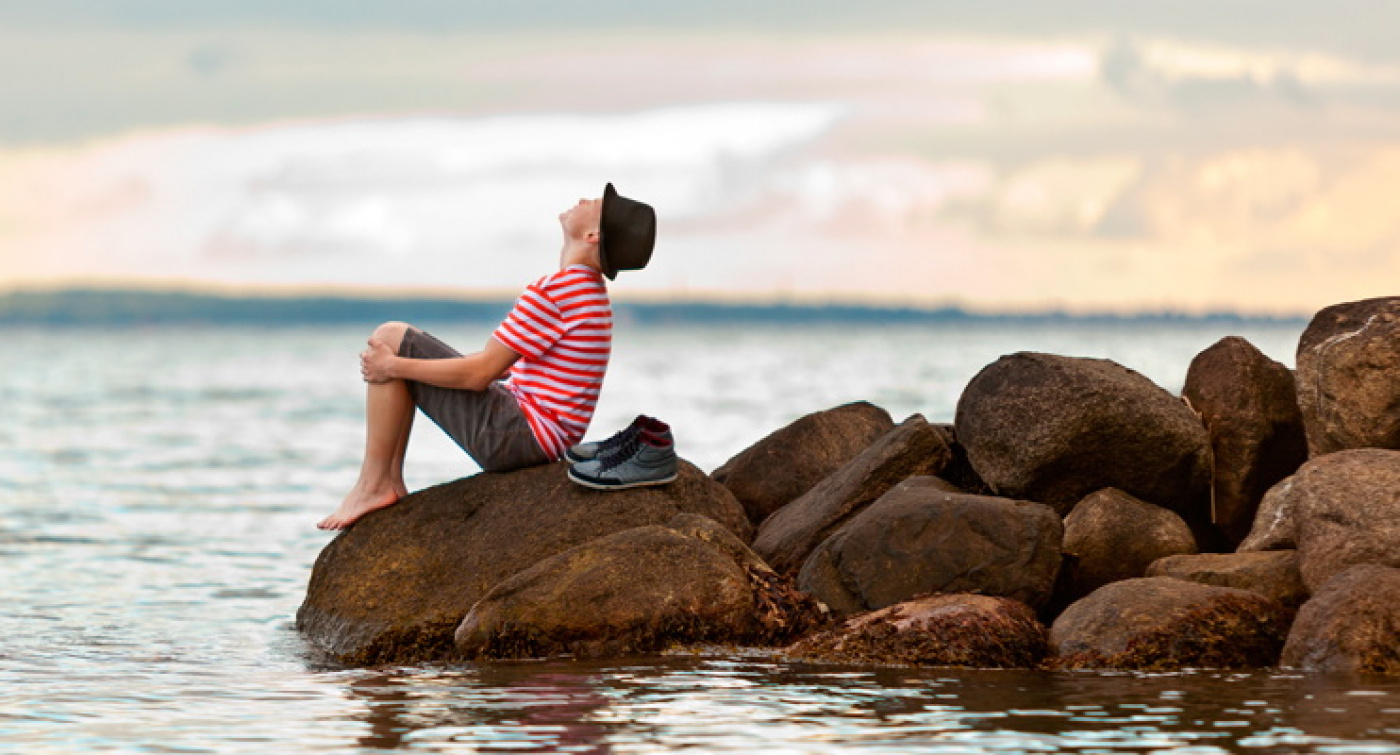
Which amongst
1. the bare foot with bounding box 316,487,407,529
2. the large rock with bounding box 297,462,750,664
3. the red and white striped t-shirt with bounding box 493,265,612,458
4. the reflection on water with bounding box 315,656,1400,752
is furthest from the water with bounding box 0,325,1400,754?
the red and white striped t-shirt with bounding box 493,265,612,458

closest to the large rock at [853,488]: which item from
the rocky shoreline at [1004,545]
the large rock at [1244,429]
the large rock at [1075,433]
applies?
the rocky shoreline at [1004,545]

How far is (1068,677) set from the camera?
31.7 feet

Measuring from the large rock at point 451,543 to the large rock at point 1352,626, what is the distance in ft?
12.4

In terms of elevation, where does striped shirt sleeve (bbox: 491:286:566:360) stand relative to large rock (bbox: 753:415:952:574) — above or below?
above

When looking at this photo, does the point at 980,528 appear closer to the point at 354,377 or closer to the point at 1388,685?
the point at 1388,685

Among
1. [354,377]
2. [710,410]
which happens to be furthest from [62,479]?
[354,377]

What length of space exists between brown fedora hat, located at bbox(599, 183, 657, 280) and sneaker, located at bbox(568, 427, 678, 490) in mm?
1125

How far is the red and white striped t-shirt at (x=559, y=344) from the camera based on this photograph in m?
11.1

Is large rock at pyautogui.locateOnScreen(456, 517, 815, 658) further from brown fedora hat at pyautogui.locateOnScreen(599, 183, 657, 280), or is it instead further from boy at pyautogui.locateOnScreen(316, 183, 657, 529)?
brown fedora hat at pyautogui.locateOnScreen(599, 183, 657, 280)

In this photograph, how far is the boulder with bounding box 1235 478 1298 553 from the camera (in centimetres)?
1126

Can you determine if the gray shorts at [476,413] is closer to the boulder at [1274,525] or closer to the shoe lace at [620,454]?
the shoe lace at [620,454]

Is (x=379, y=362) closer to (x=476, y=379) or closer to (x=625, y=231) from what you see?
(x=476, y=379)

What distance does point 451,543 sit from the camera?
1159 centimetres

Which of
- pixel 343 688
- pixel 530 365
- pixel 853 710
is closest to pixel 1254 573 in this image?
pixel 853 710
